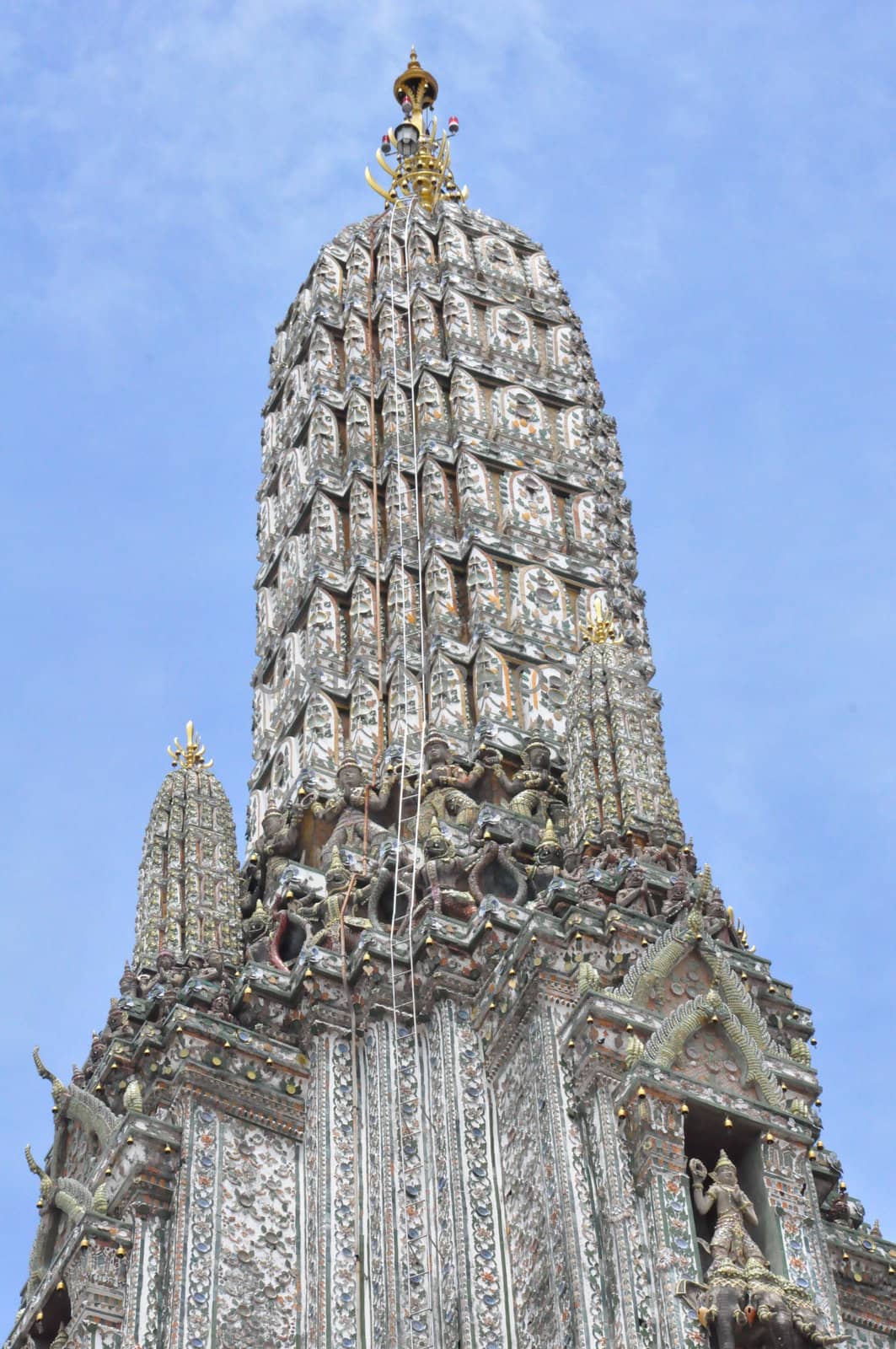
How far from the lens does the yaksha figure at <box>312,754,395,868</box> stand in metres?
34.7

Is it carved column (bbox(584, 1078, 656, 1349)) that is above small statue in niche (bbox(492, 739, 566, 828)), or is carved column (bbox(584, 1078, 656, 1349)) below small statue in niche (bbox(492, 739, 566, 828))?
below

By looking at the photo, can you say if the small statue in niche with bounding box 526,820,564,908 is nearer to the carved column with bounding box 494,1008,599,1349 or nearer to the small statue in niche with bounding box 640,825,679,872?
the small statue in niche with bounding box 640,825,679,872

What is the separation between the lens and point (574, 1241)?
1091 inches

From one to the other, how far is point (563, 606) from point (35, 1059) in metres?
8.55

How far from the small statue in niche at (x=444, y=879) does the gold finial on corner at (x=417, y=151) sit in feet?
46.6

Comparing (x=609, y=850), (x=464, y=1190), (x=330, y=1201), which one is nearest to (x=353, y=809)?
(x=609, y=850)

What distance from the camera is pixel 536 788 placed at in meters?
35.0

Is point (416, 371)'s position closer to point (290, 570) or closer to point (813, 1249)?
point (290, 570)

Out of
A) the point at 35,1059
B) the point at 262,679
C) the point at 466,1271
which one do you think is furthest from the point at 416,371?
the point at 466,1271

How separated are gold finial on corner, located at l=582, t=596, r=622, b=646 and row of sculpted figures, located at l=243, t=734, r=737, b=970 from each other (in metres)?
1.28

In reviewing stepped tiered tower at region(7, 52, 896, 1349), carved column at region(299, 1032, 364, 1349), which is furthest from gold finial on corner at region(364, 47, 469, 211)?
carved column at region(299, 1032, 364, 1349)

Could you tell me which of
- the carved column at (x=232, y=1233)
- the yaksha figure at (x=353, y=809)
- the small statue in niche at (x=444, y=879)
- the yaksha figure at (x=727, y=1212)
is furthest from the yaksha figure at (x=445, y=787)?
the yaksha figure at (x=727, y=1212)

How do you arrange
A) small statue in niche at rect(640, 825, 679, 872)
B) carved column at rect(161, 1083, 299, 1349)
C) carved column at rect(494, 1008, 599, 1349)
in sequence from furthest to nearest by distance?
small statue in niche at rect(640, 825, 679, 872) < carved column at rect(161, 1083, 299, 1349) < carved column at rect(494, 1008, 599, 1349)

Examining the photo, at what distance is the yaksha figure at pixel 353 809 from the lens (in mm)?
34688
